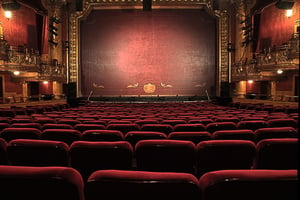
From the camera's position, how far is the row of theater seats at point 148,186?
90 centimetres

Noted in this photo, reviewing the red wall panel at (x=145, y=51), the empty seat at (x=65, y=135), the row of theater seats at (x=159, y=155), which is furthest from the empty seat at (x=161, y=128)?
the red wall panel at (x=145, y=51)

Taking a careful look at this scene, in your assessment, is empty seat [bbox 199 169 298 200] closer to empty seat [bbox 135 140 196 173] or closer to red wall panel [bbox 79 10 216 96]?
empty seat [bbox 135 140 196 173]

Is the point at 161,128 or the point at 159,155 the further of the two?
the point at 161,128

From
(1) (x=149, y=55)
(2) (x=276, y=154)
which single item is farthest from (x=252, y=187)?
(1) (x=149, y=55)

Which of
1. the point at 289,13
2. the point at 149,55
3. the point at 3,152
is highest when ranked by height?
the point at 289,13

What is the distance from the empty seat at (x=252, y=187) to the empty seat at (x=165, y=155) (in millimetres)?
751

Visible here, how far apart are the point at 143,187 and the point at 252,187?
40 centimetres

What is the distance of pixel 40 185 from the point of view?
93 centimetres

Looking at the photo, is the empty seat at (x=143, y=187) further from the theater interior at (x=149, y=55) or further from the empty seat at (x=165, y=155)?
the theater interior at (x=149, y=55)

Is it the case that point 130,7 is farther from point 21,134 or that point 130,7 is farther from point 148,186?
point 148,186

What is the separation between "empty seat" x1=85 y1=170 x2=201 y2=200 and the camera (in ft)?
2.99

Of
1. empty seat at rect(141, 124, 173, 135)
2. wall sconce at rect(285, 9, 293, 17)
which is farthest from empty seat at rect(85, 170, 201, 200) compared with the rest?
wall sconce at rect(285, 9, 293, 17)

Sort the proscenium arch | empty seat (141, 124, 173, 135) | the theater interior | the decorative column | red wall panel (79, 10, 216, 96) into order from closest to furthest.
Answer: empty seat (141, 124, 173, 135) → the theater interior → the decorative column → the proscenium arch → red wall panel (79, 10, 216, 96)

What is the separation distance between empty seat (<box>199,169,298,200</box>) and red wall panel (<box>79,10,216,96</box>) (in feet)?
50.2
